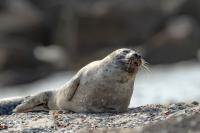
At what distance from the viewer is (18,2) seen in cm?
4219

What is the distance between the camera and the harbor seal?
1059 centimetres

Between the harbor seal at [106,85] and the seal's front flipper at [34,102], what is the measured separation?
745 mm

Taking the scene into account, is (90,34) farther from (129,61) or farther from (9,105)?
(129,61)

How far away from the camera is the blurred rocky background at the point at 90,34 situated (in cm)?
3528

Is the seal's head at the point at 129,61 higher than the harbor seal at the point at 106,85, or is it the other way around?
the seal's head at the point at 129,61

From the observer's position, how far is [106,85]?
1060 cm

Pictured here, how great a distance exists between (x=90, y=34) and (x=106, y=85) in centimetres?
2741

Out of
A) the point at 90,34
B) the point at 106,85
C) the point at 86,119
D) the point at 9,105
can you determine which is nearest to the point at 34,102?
the point at 9,105

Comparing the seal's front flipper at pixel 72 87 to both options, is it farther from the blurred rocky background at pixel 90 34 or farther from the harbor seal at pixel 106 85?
the blurred rocky background at pixel 90 34

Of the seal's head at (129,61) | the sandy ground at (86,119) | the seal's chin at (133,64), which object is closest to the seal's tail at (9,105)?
the sandy ground at (86,119)

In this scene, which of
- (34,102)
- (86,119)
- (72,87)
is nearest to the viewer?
(86,119)

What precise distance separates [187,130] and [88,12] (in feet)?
102

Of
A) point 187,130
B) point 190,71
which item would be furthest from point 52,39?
point 187,130

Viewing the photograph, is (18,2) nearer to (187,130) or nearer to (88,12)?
(88,12)
